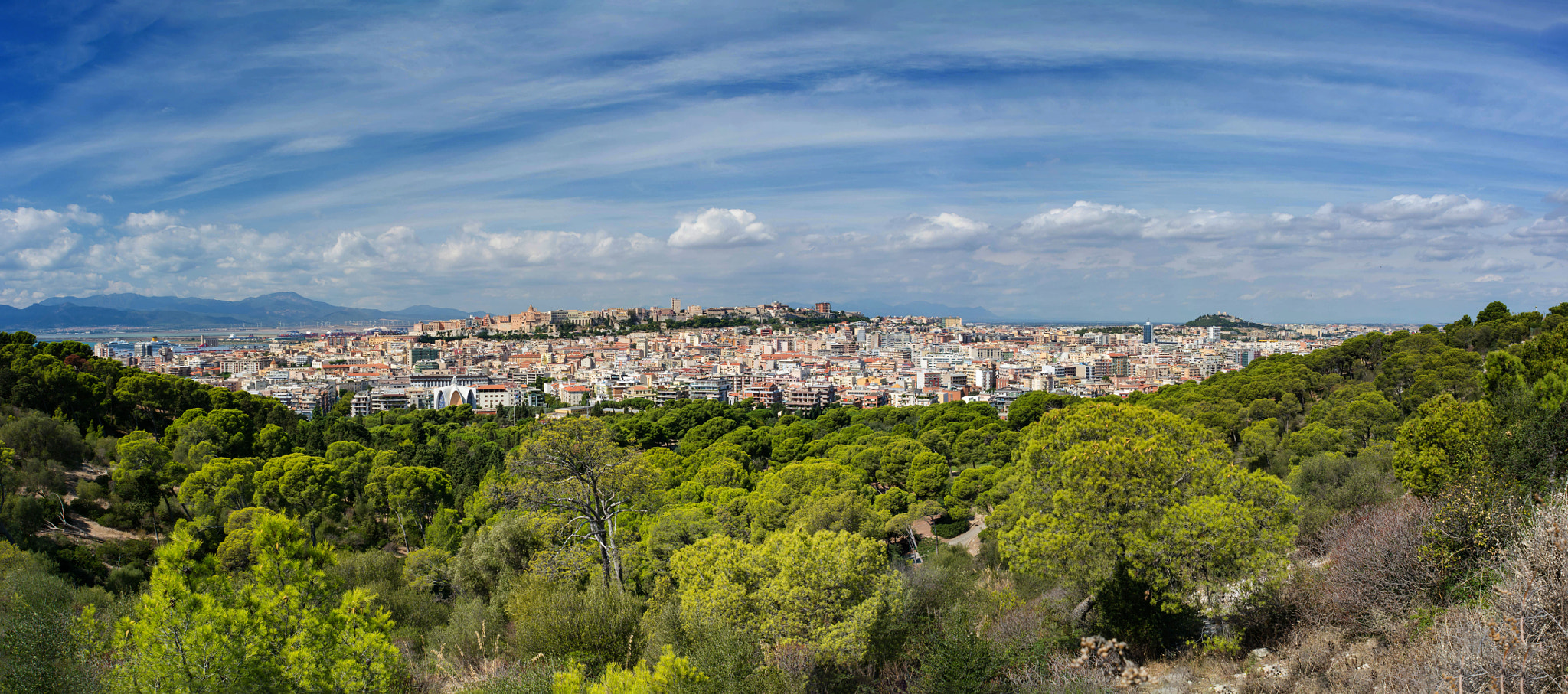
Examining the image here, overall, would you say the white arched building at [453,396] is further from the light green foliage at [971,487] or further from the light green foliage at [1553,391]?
the light green foliage at [1553,391]

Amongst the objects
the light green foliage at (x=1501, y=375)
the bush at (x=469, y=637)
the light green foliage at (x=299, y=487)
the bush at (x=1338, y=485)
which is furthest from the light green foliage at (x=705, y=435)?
the light green foliage at (x=1501, y=375)

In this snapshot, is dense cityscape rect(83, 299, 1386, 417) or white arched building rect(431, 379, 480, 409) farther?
white arched building rect(431, 379, 480, 409)

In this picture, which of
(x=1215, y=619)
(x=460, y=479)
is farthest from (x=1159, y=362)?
(x=1215, y=619)

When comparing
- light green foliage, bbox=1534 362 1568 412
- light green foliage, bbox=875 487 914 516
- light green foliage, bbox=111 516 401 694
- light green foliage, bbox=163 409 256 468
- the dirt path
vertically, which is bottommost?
the dirt path

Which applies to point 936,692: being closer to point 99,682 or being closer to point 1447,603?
point 1447,603

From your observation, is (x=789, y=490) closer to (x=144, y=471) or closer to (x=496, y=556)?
(x=496, y=556)

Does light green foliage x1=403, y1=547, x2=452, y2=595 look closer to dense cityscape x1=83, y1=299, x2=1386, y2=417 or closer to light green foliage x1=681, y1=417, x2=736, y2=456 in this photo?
light green foliage x1=681, y1=417, x2=736, y2=456

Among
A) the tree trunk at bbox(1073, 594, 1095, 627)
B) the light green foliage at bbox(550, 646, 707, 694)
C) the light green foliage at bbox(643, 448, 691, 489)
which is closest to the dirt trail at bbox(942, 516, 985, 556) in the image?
the light green foliage at bbox(643, 448, 691, 489)
